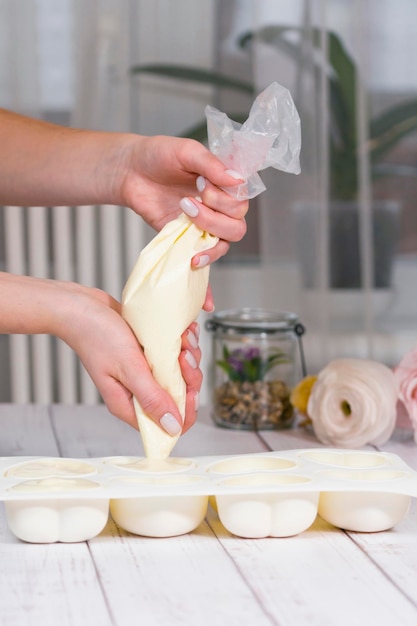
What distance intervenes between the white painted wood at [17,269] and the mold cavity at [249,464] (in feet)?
4.78

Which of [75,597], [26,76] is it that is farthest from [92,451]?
[26,76]

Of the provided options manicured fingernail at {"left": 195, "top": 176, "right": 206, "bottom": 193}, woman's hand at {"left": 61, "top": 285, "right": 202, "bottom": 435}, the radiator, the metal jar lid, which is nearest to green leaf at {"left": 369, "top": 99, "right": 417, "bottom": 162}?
the radiator

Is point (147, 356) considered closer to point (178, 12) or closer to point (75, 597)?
point (75, 597)

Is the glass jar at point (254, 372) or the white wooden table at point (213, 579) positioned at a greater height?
the glass jar at point (254, 372)

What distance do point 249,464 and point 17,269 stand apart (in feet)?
4.89

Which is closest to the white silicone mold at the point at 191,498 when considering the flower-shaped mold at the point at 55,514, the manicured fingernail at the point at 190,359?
the flower-shaped mold at the point at 55,514

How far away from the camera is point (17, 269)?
229 centimetres

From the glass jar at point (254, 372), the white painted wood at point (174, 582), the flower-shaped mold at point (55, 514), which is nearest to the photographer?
the white painted wood at point (174, 582)

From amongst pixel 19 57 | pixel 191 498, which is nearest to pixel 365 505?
pixel 191 498

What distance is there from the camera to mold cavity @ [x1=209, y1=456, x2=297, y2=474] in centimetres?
90

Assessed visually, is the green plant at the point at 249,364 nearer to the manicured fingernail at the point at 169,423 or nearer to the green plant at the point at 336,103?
the manicured fingernail at the point at 169,423

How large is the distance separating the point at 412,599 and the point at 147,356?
342 mm

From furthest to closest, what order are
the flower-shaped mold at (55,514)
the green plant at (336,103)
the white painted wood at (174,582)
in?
the green plant at (336,103), the flower-shaped mold at (55,514), the white painted wood at (174,582)

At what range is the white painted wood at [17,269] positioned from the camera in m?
2.28
